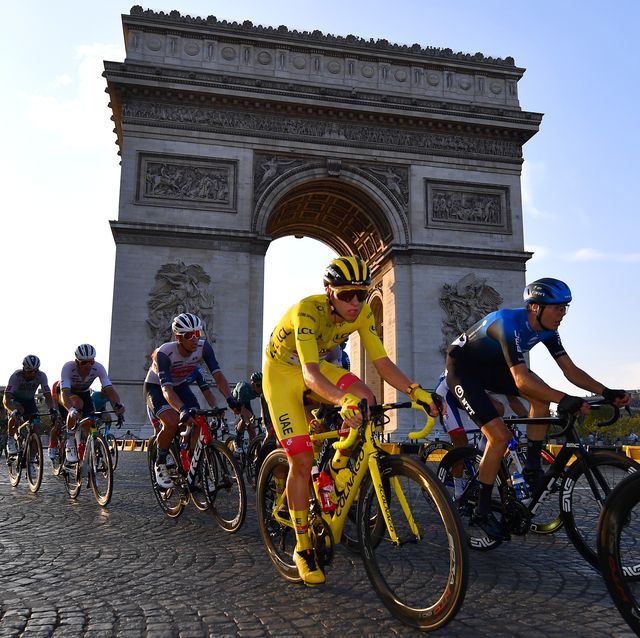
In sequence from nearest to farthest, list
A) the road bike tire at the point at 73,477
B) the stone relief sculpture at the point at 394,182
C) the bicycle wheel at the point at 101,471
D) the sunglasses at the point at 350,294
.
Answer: the sunglasses at the point at 350,294 → the bicycle wheel at the point at 101,471 → the road bike tire at the point at 73,477 → the stone relief sculpture at the point at 394,182

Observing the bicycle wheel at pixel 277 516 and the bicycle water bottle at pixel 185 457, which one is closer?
the bicycle wheel at pixel 277 516

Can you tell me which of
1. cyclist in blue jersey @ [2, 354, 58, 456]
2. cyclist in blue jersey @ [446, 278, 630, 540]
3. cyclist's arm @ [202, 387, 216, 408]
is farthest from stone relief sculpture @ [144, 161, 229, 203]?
cyclist in blue jersey @ [446, 278, 630, 540]

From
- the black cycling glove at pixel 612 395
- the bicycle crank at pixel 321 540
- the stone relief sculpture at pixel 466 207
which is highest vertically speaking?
the stone relief sculpture at pixel 466 207

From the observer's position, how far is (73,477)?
7.94 m

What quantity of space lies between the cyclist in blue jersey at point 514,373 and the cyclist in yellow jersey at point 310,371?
111cm

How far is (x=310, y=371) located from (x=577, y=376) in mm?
2448

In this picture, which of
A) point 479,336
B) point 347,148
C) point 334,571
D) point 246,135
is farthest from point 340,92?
point 334,571

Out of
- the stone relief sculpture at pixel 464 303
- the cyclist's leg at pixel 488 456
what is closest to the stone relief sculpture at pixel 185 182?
the stone relief sculpture at pixel 464 303

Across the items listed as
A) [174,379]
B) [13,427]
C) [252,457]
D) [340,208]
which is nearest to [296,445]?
[174,379]

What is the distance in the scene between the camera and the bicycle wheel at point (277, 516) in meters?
4.02

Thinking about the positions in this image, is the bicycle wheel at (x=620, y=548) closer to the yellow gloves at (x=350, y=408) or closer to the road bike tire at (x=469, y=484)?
the yellow gloves at (x=350, y=408)

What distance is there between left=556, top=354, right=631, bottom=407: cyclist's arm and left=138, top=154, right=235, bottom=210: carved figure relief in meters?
20.0

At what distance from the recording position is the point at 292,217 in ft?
97.3

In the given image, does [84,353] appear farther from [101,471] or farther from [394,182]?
[394,182]
